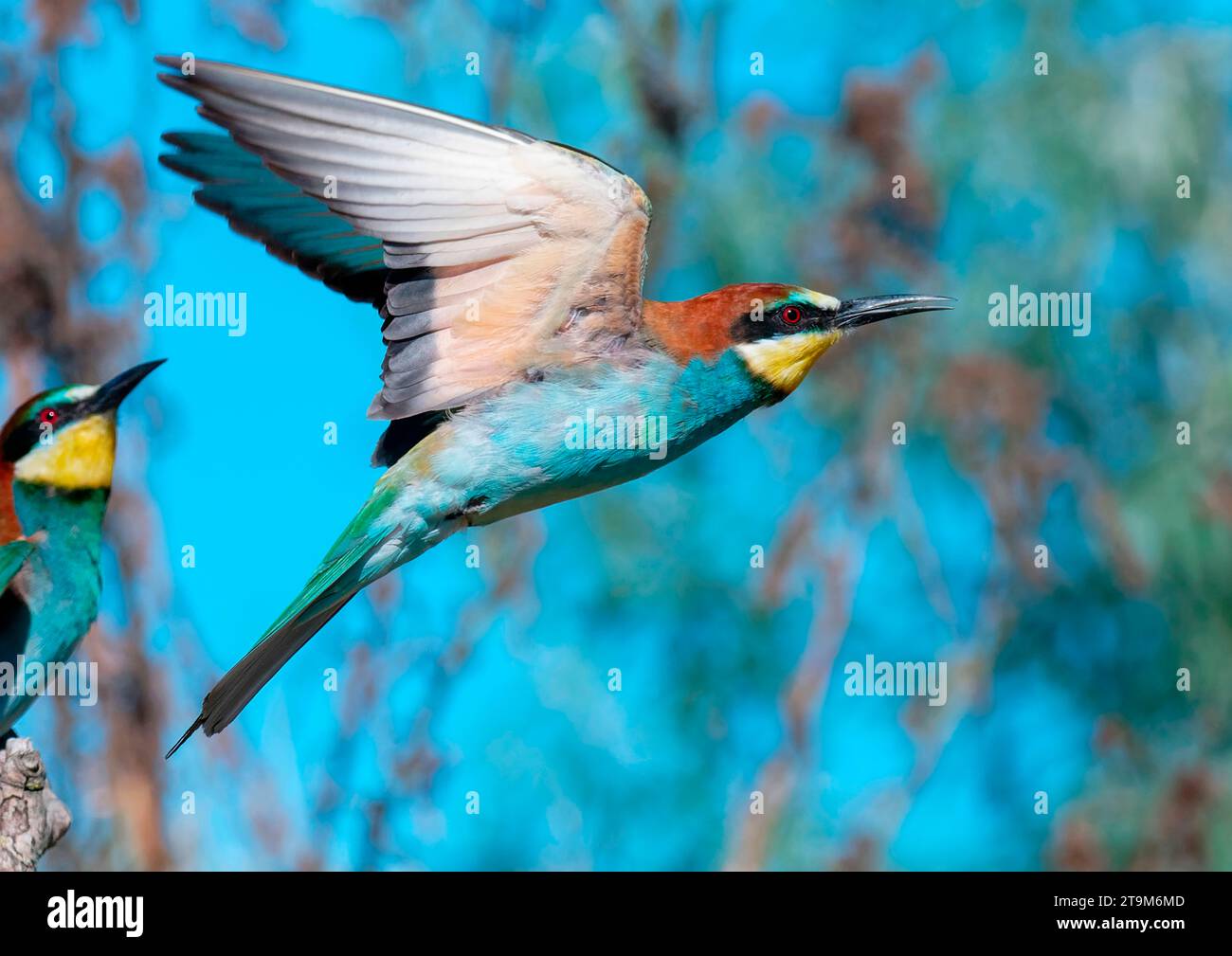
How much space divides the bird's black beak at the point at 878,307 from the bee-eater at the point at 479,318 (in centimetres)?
5

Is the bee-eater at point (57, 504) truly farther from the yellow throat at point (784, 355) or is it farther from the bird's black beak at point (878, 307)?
the bird's black beak at point (878, 307)

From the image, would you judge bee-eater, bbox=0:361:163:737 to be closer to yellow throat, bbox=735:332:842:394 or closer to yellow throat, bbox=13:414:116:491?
yellow throat, bbox=13:414:116:491

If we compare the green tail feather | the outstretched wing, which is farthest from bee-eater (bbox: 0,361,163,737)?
the green tail feather

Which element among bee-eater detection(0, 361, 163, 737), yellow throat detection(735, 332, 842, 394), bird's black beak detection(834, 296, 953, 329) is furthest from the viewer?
bee-eater detection(0, 361, 163, 737)

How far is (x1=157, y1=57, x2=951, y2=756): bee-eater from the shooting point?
223cm

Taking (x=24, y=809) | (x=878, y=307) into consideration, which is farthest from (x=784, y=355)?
(x=24, y=809)

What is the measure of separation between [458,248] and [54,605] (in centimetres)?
113

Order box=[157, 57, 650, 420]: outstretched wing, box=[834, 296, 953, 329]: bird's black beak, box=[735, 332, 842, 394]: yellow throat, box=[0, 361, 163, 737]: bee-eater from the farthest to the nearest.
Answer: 1. box=[0, 361, 163, 737]: bee-eater
2. box=[834, 296, 953, 329]: bird's black beak
3. box=[735, 332, 842, 394]: yellow throat
4. box=[157, 57, 650, 420]: outstretched wing

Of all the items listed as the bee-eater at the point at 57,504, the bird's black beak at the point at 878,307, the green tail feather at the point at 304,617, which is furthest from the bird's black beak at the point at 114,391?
the bird's black beak at the point at 878,307

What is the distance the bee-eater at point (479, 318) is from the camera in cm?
223

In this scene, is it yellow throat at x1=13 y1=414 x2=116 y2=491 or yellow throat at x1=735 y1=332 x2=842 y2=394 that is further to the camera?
yellow throat at x1=13 y1=414 x2=116 y2=491

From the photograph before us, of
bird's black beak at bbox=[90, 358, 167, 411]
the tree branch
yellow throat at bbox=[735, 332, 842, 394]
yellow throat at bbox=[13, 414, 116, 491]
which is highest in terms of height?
bird's black beak at bbox=[90, 358, 167, 411]

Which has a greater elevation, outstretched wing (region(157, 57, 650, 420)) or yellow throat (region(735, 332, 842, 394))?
outstretched wing (region(157, 57, 650, 420))

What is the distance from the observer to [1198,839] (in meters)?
3.92
